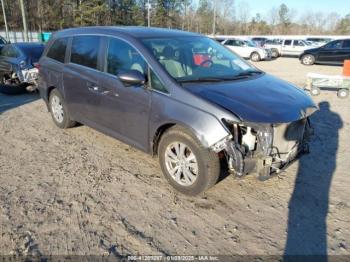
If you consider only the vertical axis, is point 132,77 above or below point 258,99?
above

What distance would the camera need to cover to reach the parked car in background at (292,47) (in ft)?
83.7

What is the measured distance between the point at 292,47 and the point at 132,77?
82.6ft

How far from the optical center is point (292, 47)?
2589cm

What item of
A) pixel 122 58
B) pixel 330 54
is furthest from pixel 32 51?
pixel 330 54

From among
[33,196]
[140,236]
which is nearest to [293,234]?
[140,236]

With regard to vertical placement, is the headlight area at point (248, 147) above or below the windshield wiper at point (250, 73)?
below

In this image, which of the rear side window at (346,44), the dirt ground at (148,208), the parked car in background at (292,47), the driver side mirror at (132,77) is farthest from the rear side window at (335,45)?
the driver side mirror at (132,77)

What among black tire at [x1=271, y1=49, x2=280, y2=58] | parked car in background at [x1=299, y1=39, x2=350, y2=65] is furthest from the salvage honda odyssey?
black tire at [x1=271, y1=49, x2=280, y2=58]

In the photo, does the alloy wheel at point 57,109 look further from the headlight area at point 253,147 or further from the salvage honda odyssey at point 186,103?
the headlight area at point 253,147

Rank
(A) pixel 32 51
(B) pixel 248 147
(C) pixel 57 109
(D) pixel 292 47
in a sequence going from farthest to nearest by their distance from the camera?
(D) pixel 292 47
(A) pixel 32 51
(C) pixel 57 109
(B) pixel 248 147

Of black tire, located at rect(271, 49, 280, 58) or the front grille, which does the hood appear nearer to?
the front grille

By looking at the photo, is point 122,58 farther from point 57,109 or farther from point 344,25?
point 344,25

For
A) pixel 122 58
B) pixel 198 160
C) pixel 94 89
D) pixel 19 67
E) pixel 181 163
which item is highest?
pixel 122 58

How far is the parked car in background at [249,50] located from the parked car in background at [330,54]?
2988 mm
